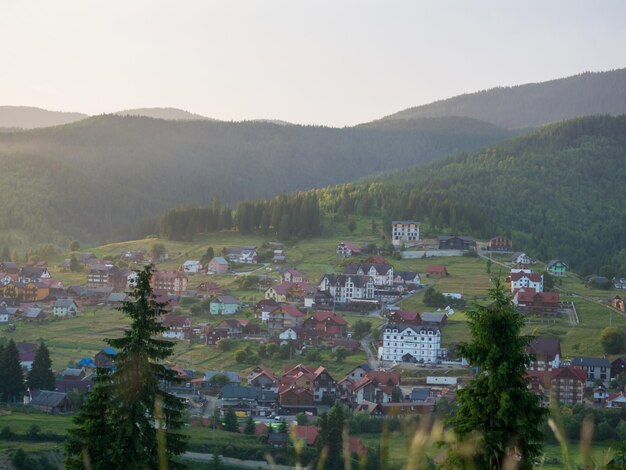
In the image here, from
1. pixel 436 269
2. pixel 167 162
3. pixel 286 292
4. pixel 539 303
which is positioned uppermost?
pixel 167 162

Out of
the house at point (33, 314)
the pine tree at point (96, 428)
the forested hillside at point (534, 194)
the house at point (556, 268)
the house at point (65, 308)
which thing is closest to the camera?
the pine tree at point (96, 428)

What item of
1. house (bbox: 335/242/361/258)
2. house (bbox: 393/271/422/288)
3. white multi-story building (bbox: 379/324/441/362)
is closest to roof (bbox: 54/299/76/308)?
house (bbox: 393/271/422/288)

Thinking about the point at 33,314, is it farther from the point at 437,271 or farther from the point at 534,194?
the point at 534,194

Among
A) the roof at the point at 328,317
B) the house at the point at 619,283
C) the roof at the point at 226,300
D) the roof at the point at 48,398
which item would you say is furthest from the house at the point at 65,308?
the house at the point at 619,283

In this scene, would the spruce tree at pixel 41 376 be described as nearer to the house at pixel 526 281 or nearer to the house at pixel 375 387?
the house at pixel 375 387

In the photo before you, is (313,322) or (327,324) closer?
(327,324)

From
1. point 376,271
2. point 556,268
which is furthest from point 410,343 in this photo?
point 556,268

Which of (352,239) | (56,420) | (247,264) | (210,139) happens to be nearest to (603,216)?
(352,239)
